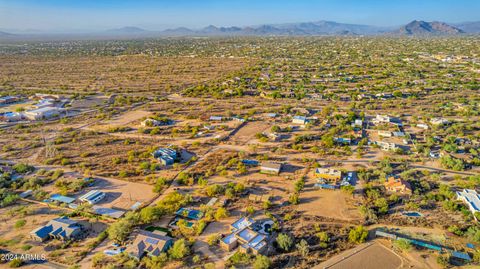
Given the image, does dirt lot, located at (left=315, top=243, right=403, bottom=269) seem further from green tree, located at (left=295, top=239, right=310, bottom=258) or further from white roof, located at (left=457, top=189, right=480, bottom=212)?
white roof, located at (left=457, top=189, right=480, bottom=212)

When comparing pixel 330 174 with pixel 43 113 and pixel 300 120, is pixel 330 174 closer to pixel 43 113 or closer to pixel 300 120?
pixel 300 120

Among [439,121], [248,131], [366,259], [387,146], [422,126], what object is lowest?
[366,259]

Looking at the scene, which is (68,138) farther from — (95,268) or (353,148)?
(353,148)

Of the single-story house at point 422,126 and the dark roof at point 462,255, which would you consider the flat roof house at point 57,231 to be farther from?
the single-story house at point 422,126

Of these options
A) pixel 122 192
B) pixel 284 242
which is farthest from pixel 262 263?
pixel 122 192

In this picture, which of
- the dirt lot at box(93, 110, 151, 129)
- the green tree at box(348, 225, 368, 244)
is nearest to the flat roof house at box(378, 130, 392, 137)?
the green tree at box(348, 225, 368, 244)

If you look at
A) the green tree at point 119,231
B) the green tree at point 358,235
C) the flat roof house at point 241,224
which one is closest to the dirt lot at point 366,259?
the green tree at point 358,235

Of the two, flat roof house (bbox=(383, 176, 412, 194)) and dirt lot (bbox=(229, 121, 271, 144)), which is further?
dirt lot (bbox=(229, 121, 271, 144))
